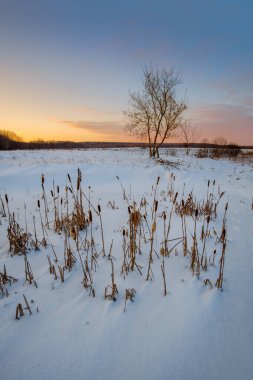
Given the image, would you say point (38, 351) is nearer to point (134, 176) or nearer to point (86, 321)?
point (86, 321)

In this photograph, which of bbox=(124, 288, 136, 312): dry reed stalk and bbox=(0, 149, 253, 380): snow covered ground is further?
bbox=(124, 288, 136, 312): dry reed stalk

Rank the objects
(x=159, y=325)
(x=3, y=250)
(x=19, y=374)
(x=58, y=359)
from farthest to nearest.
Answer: (x=3, y=250) < (x=159, y=325) < (x=58, y=359) < (x=19, y=374)

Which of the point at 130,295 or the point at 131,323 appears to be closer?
the point at 131,323

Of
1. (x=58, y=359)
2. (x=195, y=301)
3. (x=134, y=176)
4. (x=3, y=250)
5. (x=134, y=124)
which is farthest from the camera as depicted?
(x=134, y=124)

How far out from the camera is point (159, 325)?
1837mm

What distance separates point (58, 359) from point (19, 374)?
0.26m

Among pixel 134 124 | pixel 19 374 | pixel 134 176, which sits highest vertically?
pixel 134 124

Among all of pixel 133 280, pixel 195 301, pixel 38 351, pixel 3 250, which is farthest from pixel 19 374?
pixel 3 250

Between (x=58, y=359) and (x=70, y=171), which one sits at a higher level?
(x=70, y=171)

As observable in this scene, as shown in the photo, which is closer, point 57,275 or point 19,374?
point 19,374

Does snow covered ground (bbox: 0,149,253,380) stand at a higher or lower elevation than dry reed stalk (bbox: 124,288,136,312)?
lower

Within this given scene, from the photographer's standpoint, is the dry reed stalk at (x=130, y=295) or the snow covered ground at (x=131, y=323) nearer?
the snow covered ground at (x=131, y=323)

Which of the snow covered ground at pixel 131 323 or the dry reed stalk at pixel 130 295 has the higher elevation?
the dry reed stalk at pixel 130 295

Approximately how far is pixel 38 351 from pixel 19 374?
0.17 meters
